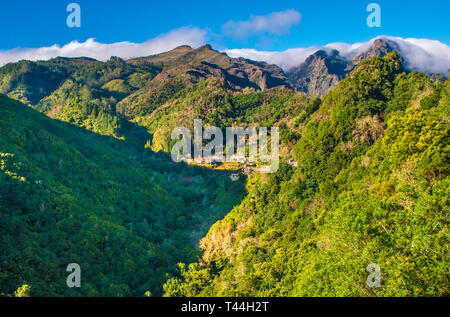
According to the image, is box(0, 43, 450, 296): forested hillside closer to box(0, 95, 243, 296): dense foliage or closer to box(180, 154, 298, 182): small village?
box(0, 95, 243, 296): dense foliage

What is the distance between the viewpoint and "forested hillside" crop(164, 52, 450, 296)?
17.2 meters

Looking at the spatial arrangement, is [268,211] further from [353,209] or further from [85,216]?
[353,209]

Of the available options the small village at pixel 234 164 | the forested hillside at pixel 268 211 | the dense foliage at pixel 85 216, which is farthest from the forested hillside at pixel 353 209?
the dense foliage at pixel 85 216

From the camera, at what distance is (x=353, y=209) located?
23109mm

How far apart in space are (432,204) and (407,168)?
10822 mm

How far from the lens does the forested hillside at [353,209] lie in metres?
17.2

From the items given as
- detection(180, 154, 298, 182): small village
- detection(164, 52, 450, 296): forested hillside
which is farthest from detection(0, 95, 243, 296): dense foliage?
detection(164, 52, 450, 296): forested hillside

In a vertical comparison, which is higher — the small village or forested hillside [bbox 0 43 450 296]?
the small village

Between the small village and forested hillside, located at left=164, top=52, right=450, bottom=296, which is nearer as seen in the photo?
forested hillside, located at left=164, top=52, right=450, bottom=296

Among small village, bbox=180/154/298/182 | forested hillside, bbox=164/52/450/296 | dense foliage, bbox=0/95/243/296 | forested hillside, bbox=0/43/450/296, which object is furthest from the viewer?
small village, bbox=180/154/298/182

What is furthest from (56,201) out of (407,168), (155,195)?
(407,168)

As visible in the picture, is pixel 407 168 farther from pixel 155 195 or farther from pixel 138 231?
pixel 155 195

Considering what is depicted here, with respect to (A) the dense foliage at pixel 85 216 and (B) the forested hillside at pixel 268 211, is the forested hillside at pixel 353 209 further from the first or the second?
(A) the dense foliage at pixel 85 216

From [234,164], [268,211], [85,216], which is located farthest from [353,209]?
[234,164]
